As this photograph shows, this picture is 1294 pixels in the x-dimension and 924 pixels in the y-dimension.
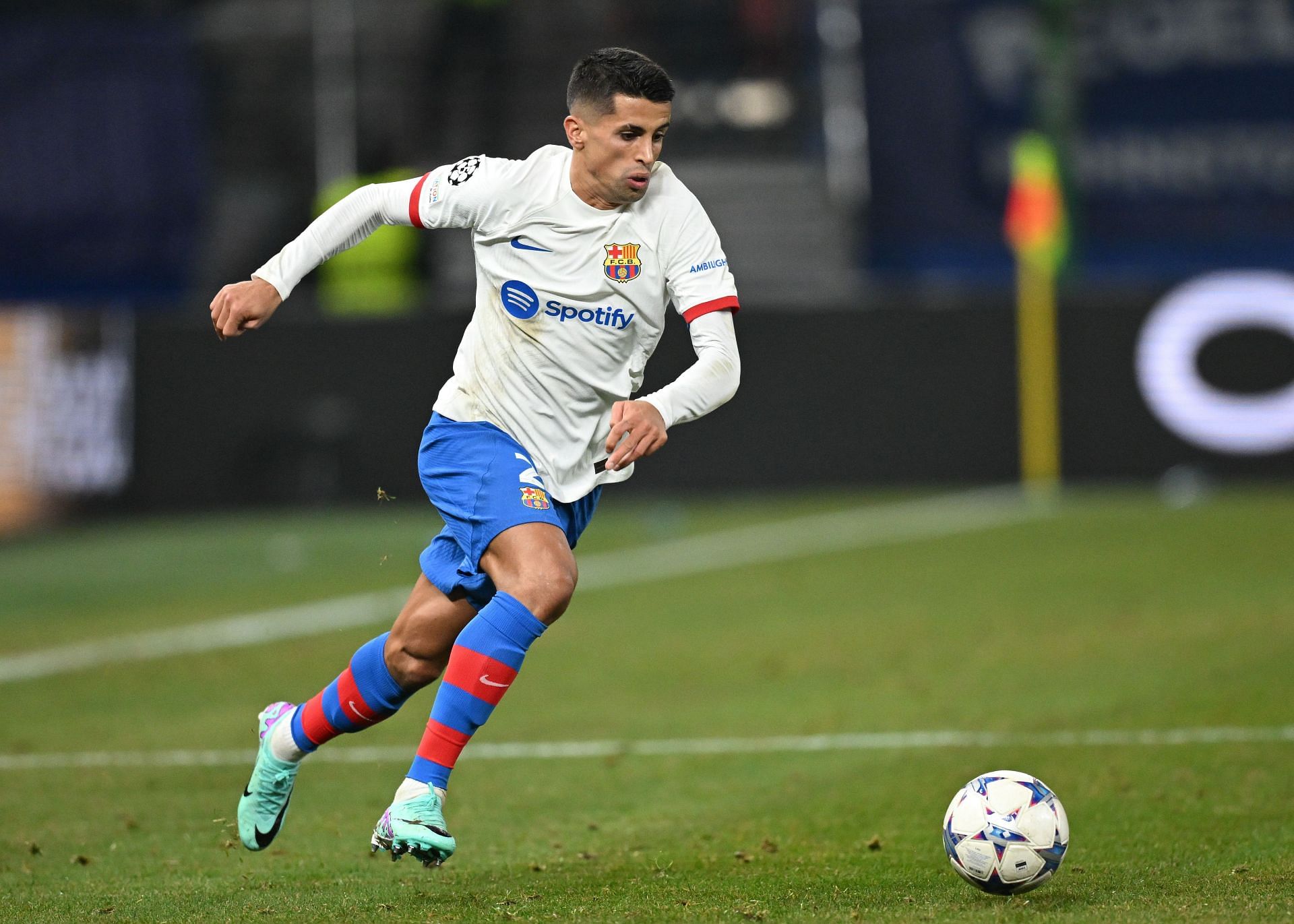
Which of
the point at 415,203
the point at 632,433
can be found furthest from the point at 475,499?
the point at 415,203

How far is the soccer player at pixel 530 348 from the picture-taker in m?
5.04

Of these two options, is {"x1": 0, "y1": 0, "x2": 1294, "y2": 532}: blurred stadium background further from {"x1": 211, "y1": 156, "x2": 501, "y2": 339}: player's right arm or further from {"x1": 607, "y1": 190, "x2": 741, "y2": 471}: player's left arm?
A: {"x1": 607, "y1": 190, "x2": 741, "y2": 471}: player's left arm

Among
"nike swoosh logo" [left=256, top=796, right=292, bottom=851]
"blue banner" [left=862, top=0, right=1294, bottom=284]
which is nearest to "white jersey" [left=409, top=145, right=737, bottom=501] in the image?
"nike swoosh logo" [left=256, top=796, right=292, bottom=851]

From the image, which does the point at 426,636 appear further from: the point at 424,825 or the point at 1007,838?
the point at 1007,838

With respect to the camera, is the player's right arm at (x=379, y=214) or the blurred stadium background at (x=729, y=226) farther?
Answer: the blurred stadium background at (x=729, y=226)

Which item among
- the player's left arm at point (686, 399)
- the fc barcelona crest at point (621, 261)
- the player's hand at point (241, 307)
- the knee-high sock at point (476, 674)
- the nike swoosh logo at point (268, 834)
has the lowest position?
the nike swoosh logo at point (268, 834)

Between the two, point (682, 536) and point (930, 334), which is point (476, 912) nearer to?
point (682, 536)

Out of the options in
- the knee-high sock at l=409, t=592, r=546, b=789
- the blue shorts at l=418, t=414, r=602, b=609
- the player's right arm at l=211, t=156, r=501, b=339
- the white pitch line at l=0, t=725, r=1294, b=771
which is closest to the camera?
the knee-high sock at l=409, t=592, r=546, b=789

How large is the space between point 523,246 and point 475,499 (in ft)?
2.34

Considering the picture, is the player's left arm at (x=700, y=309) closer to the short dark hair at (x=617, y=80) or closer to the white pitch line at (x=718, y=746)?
the short dark hair at (x=617, y=80)

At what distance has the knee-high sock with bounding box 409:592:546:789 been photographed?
482 centimetres

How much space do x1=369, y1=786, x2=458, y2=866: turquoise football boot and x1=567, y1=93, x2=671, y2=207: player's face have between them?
169 cm

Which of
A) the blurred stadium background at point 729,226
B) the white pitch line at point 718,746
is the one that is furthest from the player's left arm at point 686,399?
the blurred stadium background at point 729,226

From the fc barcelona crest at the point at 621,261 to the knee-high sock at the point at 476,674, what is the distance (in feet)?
3.05
